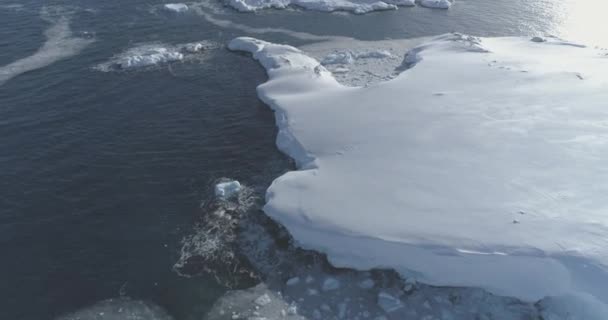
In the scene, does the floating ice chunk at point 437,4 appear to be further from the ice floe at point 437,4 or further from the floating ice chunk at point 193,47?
the floating ice chunk at point 193,47

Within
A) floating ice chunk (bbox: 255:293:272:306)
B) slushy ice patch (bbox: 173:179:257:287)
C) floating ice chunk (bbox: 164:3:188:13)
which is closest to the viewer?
floating ice chunk (bbox: 255:293:272:306)

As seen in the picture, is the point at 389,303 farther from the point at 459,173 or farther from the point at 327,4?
the point at 327,4

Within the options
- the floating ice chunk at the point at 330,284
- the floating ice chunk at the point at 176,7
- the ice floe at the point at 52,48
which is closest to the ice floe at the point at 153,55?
the ice floe at the point at 52,48

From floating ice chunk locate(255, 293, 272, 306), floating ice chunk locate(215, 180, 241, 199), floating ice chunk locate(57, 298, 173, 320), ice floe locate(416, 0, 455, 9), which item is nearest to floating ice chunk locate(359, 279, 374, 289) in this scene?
floating ice chunk locate(255, 293, 272, 306)

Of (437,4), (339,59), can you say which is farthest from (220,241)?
(437,4)

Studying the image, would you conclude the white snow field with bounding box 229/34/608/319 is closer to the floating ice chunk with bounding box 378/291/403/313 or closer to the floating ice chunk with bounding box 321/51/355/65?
the floating ice chunk with bounding box 378/291/403/313
